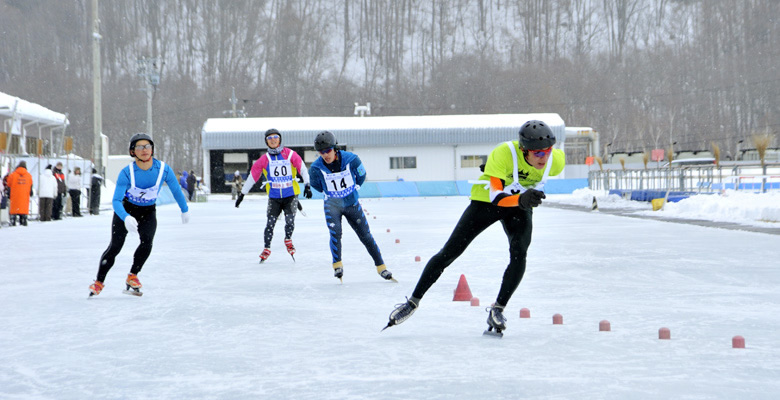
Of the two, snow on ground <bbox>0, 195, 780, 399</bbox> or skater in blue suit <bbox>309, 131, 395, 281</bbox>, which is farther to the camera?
skater in blue suit <bbox>309, 131, 395, 281</bbox>

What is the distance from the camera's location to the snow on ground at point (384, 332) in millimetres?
4707

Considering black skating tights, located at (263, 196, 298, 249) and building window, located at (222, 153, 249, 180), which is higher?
building window, located at (222, 153, 249, 180)

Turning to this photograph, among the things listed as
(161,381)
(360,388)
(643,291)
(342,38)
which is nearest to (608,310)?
(643,291)

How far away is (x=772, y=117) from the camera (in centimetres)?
9631

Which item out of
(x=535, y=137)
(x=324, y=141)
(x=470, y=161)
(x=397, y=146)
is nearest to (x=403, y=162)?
(x=397, y=146)

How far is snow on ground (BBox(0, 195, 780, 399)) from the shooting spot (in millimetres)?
4707

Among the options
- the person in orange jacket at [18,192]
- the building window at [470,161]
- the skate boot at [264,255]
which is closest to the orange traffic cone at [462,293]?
the skate boot at [264,255]

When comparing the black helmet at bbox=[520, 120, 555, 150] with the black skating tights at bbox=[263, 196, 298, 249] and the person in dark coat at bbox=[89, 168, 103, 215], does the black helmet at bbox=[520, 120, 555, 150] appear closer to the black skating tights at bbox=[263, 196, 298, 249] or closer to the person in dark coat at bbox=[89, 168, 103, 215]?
the black skating tights at bbox=[263, 196, 298, 249]

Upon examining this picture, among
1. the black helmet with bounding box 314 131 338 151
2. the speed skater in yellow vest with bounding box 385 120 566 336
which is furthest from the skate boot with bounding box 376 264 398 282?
the speed skater in yellow vest with bounding box 385 120 566 336

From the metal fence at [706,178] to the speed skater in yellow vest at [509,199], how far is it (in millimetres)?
20734

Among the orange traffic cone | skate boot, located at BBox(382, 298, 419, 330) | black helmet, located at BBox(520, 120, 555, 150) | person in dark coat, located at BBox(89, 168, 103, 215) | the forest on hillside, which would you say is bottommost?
the orange traffic cone

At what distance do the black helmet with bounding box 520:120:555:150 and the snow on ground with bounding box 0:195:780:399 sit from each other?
1238 mm

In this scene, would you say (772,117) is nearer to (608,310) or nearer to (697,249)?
(697,249)

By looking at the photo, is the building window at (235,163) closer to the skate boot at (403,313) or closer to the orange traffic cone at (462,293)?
the orange traffic cone at (462,293)
